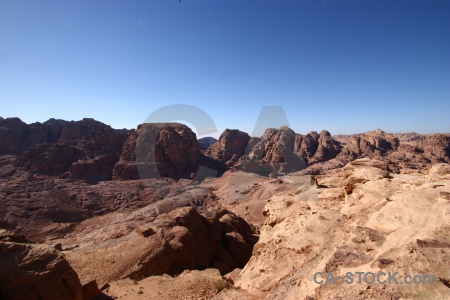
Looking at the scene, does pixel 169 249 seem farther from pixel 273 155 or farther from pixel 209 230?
pixel 273 155

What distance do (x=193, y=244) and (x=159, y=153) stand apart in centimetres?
5473

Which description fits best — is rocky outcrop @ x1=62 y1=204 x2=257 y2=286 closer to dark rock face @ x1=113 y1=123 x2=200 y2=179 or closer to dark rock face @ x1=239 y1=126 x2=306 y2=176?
dark rock face @ x1=113 y1=123 x2=200 y2=179

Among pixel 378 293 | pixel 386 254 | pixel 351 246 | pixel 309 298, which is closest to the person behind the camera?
pixel 378 293

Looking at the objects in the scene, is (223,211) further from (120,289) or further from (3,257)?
(3,257)

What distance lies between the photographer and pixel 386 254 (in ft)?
18.7

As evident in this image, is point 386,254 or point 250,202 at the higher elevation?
point 386,254

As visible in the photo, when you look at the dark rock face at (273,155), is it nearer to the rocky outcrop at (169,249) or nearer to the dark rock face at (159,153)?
the dark rock face at (159,153)

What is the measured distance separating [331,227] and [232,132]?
8409 centimetres

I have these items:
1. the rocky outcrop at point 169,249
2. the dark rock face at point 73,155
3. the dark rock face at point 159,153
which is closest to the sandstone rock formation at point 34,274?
the rocky outcrop at point 169,249

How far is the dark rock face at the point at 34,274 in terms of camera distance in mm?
8547

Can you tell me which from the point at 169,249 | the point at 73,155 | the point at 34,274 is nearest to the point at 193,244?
the point at 169,249

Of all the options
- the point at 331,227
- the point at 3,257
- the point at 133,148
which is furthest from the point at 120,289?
the point at 133,148

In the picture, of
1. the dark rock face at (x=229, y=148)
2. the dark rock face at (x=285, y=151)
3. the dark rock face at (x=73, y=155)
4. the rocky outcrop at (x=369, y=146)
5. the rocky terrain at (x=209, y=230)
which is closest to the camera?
the rocky terrain at (x=209, y=230)

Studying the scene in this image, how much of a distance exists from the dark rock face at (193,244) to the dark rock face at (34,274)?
20.1ft
